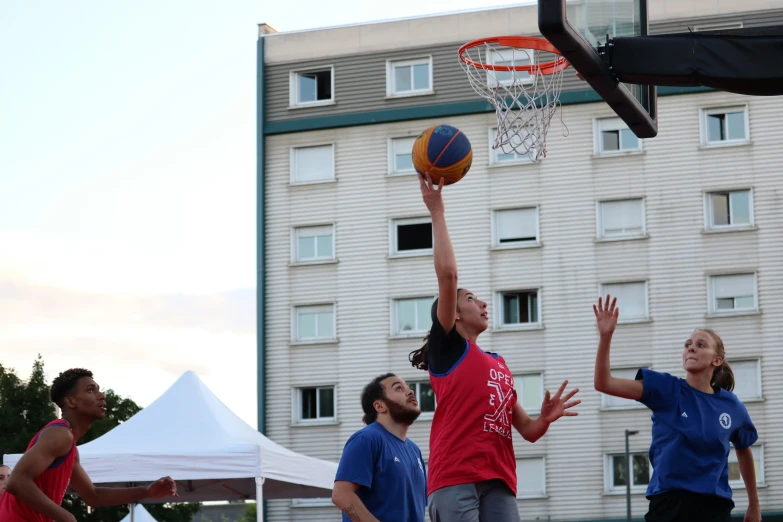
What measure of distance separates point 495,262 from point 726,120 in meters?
9.10

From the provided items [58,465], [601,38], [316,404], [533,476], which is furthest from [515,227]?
[58,465]

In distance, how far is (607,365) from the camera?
7043 mm

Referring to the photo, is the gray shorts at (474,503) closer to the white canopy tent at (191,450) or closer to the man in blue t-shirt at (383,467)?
the man in blue t-shirt at (383,467)

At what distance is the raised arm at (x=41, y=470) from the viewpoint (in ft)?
23.1

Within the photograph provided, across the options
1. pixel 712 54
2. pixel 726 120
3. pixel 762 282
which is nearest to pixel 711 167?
pixel 726 120

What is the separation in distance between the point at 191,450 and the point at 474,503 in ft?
28.6

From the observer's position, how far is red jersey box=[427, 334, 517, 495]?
21.0ft

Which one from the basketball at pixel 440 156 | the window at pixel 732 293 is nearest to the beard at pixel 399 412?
the basketball at pixel 440 156

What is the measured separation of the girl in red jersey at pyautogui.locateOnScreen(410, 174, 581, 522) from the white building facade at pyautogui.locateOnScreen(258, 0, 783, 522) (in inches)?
1225

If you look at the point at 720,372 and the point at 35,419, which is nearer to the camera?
the point at 720,372

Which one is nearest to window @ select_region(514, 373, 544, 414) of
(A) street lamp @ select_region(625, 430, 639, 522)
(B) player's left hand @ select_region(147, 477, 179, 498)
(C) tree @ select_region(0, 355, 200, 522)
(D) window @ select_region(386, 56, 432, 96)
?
(A) street lamp @ select_region(625, 430, 639, 522)

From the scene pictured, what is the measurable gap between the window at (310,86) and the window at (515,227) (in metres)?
8.28

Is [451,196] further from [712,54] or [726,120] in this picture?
[712,54]

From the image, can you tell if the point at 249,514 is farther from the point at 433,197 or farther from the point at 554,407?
the point at 433,197
